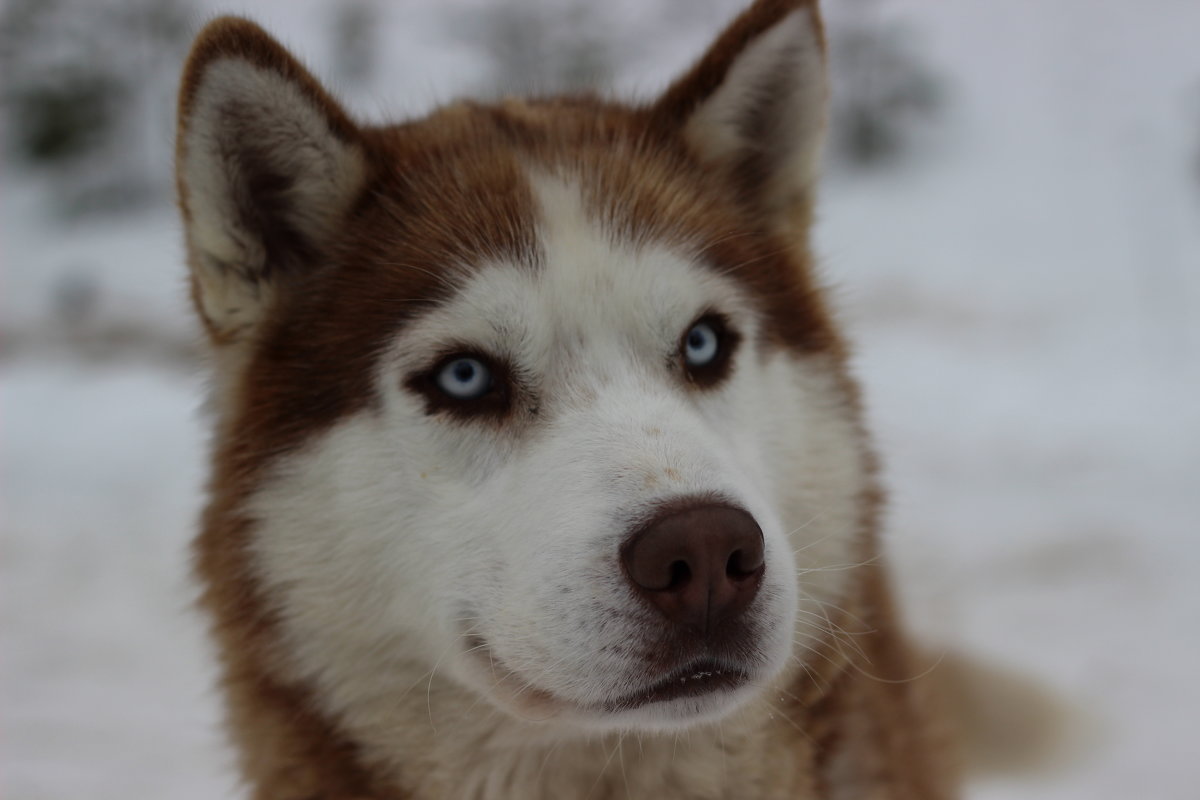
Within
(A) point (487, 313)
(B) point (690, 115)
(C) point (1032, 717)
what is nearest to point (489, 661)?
(A) point (487, 313)

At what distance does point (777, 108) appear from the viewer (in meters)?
2.50

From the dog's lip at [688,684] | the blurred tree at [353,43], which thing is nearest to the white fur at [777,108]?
the dog's lip at [688,684]

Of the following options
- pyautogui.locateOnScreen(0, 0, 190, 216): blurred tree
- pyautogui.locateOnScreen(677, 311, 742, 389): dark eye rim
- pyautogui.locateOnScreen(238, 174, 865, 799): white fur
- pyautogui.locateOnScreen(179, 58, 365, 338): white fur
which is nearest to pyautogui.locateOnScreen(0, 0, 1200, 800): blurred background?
pyautogui.locateOnScreen(0, 0, 190, 216): blurred tree

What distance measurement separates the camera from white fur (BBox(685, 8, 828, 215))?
7.78ft

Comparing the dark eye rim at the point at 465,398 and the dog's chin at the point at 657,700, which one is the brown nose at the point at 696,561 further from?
the dark eye rim at the point at 465,398

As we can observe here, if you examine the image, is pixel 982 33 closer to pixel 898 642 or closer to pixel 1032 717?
pixel 1032 717

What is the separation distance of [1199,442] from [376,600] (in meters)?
5.31

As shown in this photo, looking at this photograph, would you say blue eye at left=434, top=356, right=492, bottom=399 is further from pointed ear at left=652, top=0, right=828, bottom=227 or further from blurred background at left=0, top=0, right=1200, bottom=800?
pointed ear at left=652, top=0, right=828, bottom=227

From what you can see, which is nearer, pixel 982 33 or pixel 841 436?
pixel 841 436

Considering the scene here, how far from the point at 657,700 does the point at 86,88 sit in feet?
40.2

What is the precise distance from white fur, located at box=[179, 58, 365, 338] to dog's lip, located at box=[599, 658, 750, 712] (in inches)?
44.9

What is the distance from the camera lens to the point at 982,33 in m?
11.8

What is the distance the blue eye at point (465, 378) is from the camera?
2.00 metres

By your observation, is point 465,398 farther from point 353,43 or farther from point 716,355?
point 353,43
